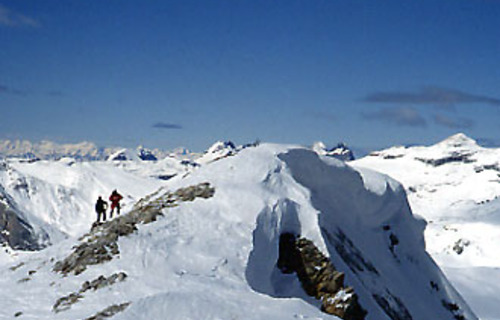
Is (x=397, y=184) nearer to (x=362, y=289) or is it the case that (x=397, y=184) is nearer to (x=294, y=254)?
(x=362, y=289)

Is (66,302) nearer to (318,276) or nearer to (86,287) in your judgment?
(86,287)

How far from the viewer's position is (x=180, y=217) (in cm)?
2494

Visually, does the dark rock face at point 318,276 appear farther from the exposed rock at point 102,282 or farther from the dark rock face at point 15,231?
the dark rock face at point 15,231

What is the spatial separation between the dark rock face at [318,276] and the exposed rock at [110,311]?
28.9 feet

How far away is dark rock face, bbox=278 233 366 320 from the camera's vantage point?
22906mm

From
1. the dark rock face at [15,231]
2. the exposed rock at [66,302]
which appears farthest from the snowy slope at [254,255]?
the dark rock face at [15,231]

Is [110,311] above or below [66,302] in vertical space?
above

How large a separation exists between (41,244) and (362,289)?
554 ft

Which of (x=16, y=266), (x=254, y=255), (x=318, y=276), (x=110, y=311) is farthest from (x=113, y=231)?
(x=318, y=276)

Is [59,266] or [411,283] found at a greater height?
[59,266]

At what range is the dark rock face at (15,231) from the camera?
16525cm

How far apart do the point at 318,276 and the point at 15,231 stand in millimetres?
166269

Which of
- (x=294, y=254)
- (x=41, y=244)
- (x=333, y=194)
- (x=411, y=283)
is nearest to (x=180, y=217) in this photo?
(x=294, y=254)

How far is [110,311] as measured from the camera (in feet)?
57.7
